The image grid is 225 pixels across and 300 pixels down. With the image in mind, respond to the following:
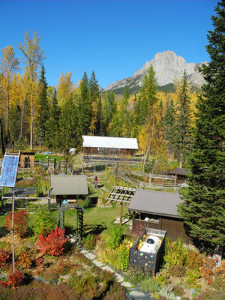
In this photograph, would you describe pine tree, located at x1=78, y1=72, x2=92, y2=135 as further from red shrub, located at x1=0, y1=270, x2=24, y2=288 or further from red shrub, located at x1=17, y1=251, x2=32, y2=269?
red shrub, located at x1=0, y1=270, x2=24, y2=288

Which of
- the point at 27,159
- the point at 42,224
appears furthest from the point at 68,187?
the point at 27,159

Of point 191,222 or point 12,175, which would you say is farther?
point 191,222

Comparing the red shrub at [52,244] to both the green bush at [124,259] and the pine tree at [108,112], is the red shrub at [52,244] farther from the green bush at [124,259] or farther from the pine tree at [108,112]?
the pine tree at [108,112]

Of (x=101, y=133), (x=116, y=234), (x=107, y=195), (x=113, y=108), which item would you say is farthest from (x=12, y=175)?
(x=113, y=108)

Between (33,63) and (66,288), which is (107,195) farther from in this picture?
(33,63)

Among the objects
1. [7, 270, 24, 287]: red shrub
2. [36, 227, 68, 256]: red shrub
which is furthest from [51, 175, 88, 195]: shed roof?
[7, 270, 24, 287]: red shrub

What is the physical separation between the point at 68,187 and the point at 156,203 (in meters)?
9.14

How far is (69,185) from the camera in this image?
21625 mm

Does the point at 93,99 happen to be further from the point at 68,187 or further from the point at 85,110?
the point at 68,187

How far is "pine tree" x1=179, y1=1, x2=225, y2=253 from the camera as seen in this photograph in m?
11.8

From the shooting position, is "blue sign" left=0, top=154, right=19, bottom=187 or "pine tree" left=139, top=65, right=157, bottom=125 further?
"pine tree" left=139, top=65, right=157, bottom=125

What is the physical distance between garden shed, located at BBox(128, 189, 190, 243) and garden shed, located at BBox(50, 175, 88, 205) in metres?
6.82

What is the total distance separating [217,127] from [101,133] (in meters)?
64.0

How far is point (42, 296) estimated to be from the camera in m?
8.59
